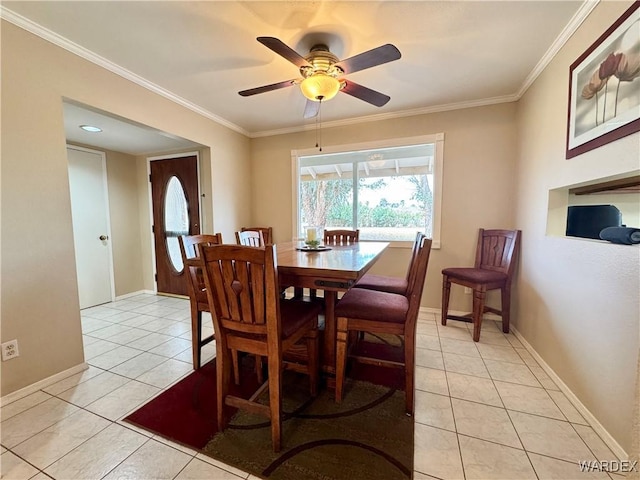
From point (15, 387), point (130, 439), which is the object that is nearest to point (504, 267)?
point (130, 439)

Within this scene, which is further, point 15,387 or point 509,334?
point 509,334

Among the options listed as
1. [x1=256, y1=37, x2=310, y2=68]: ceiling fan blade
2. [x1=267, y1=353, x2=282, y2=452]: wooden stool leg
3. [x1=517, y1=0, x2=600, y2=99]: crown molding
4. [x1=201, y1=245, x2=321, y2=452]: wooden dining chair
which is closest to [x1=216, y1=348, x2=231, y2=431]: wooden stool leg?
[x1=201, y1=245, x2=321, y2=452]: wooden dining chair

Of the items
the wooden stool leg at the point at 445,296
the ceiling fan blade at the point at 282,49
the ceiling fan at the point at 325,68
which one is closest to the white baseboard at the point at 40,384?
the ceiling fan at the point at 325,68

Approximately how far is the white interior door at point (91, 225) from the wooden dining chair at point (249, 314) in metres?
3.23

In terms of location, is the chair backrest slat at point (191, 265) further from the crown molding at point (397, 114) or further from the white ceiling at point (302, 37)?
the crown molding at point (397, 114)

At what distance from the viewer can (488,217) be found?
2881 millimetres

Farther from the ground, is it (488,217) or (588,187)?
(588,187)

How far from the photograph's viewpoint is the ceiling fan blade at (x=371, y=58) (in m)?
1.46

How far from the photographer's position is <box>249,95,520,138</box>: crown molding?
9.09 feet

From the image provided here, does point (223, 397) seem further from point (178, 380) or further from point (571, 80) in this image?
point (571, 80)

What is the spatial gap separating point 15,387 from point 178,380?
95cm

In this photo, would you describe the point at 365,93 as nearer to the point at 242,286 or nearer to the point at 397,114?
the point at 397,114

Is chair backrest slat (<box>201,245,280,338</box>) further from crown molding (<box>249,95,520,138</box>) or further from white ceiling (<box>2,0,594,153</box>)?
crown molding (<box>249,95,520,138</box>)

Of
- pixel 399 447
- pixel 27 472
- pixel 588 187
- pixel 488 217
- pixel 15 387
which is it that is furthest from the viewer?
pixel 488 217
